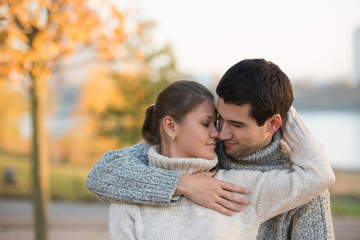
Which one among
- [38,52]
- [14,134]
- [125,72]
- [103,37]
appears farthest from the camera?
[14,134]

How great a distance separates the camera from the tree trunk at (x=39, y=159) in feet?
18.4

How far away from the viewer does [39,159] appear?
5684mm

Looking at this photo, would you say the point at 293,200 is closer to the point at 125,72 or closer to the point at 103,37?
the point at 103,37

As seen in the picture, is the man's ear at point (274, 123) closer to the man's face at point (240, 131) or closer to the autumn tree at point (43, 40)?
the man's face at point (240, 131)

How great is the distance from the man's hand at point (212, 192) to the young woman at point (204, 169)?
36 millimetres

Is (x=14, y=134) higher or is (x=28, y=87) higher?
(x=28, y=87)

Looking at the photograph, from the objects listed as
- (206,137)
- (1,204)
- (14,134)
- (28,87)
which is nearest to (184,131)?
(206,137)

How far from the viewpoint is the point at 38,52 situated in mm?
5000

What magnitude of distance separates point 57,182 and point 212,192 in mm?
13946

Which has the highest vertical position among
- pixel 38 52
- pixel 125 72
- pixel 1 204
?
pixel 38 52

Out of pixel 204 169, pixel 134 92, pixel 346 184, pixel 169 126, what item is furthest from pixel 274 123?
pixel 346 184

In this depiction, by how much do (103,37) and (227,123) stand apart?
11.5ft

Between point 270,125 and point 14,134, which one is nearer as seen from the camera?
point 270,125

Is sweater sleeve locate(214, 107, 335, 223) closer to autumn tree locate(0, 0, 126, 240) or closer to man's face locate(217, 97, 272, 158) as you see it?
man's face locate(217, 97, 272, 158)
